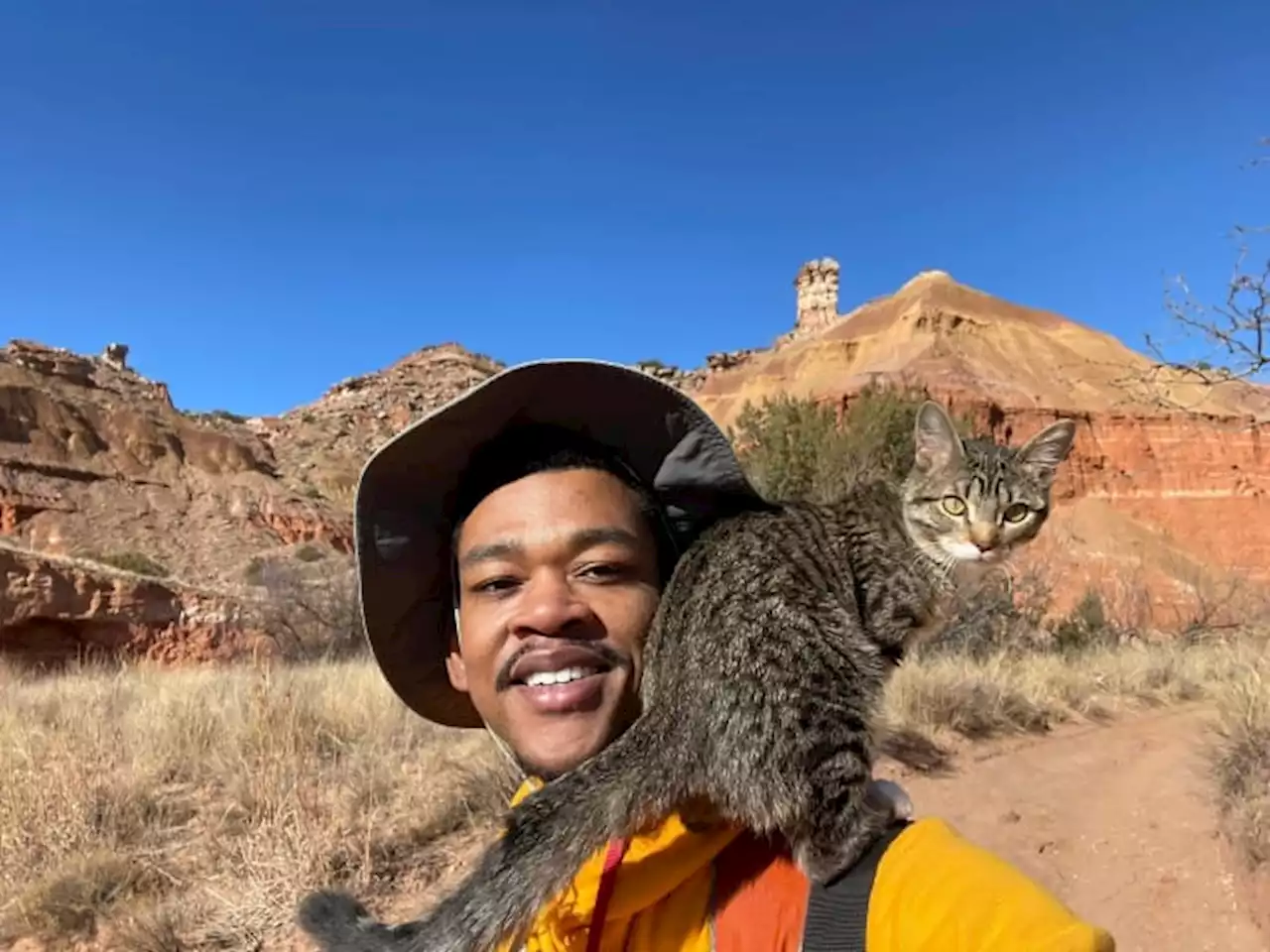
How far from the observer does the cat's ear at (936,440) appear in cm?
436

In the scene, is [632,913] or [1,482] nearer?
[632,913]

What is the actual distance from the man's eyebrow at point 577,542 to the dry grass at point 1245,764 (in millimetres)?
8105

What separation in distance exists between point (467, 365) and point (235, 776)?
56.3 metres

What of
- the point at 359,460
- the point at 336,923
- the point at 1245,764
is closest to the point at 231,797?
the point at 336,923

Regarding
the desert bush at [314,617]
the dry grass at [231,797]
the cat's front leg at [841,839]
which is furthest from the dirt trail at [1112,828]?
the desert bush at [314,617]

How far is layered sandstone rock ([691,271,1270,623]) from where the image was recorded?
38188mm

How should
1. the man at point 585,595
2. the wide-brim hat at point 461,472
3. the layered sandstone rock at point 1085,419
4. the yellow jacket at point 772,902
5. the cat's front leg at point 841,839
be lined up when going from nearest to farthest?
1. the yellow jacket at point 772,902
2. the man at point 585,595
3. the cat's front leg at point 841,839
4. the wide-brim hat at point 461,472
5. the layered sandstone rock at point 1085,419

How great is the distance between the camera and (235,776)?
6383mm

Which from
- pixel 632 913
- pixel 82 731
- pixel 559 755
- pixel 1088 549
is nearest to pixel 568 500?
pixel 559 755

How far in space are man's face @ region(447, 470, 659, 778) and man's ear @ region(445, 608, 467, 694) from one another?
0.90 feet

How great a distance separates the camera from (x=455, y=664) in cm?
249

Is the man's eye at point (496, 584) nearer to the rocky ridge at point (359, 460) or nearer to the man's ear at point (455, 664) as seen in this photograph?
the man's ear at point (455, 664)

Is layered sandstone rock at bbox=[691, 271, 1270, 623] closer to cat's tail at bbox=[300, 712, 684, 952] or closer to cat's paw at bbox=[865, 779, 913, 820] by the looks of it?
cat's paw at bbox=[865, 779, 913, 820]

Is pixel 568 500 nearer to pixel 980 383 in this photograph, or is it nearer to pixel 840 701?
pixel 840 701
